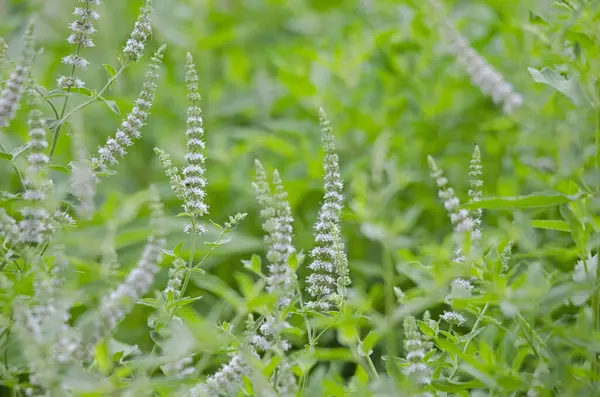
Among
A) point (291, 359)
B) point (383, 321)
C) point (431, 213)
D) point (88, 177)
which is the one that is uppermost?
point (88, 177)

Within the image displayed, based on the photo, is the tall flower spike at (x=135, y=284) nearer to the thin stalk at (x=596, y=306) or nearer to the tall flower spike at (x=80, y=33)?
the tall flower spike at (x=80, y=33)

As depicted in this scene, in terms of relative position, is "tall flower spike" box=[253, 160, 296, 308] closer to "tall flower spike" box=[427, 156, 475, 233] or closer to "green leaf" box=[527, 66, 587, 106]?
"tall flower spike" box=[427, 156, 475, 233]

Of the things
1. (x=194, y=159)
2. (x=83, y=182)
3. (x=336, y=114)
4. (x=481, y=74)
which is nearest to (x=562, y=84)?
(x=481, y=74)

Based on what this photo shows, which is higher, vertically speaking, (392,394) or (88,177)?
(88,177)

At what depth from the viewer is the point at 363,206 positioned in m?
0.76

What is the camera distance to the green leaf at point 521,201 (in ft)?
2.62

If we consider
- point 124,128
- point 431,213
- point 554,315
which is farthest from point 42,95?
point 431,213

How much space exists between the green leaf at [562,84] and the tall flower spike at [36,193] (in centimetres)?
58

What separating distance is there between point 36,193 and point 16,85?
129 mm

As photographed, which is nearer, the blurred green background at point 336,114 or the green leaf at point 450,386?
the green leaf at point 450,386

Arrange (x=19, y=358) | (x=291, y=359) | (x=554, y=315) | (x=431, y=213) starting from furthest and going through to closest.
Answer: (x=431, y=213) < (x=554, y=315) < (x=19, y=358) < (x=291, y=359)

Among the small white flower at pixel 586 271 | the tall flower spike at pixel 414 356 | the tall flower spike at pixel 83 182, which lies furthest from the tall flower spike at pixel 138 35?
the small white flower at pixel 586 271

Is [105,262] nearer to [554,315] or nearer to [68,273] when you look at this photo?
[68,273]

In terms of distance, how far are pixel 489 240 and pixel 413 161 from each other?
4.10 ft
